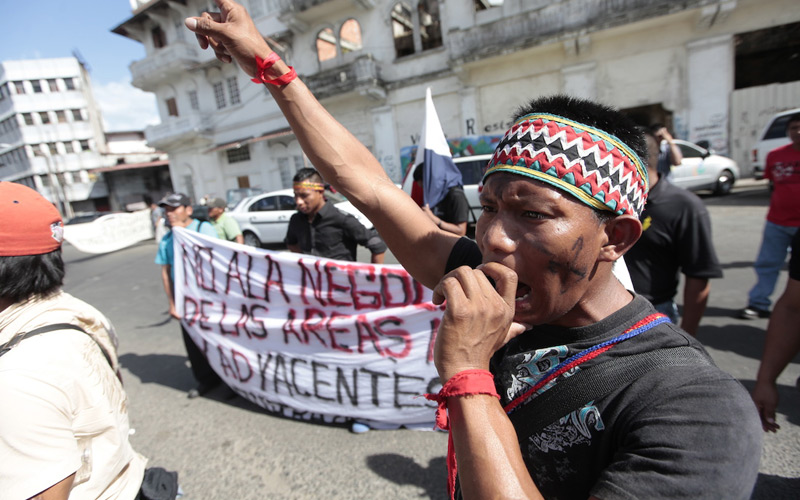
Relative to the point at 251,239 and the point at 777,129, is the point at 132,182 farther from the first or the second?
the point at 777,129

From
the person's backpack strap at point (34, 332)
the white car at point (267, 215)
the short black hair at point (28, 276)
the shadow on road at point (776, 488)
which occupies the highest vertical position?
the short black hair at point (28, 276)

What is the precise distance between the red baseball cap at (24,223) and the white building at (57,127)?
1839 inches

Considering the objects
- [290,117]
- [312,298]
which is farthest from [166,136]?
[290,117]

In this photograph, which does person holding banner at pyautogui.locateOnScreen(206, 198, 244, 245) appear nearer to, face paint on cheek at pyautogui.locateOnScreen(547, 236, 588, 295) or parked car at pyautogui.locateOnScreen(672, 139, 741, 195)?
face paint on cheek at pyautogui.locateOnScreen(547, 236, 588, 295)

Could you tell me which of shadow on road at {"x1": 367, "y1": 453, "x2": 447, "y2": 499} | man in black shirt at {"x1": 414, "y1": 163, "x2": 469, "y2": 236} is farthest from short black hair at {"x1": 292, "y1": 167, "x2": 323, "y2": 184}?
shadow on road at {"x1": 367, "y1": 453, "x2": 447, "y2": 499}

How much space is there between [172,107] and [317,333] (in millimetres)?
28155

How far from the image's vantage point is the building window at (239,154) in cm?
2347

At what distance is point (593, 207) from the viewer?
3.11 feet

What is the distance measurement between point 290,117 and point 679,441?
1.32 m

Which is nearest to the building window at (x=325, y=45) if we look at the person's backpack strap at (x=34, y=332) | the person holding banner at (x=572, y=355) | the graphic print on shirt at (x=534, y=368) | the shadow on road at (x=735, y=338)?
the shadow on road at (x=735, y=338)

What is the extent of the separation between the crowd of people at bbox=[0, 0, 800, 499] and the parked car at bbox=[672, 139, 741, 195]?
38.1 feet

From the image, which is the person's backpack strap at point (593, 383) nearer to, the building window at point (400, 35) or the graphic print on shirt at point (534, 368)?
the graphic print on shirt at point (534, 368)

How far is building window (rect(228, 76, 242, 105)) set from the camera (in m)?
23.0

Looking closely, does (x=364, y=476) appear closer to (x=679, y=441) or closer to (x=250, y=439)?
(x=250, y=439)
